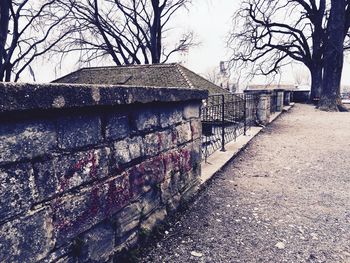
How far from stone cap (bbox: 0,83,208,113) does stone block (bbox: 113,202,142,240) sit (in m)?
0.84

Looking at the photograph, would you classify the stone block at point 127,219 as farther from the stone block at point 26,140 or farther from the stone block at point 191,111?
the stone block at point 191,111

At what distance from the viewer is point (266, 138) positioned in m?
7.98

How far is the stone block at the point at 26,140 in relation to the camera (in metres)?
1.25

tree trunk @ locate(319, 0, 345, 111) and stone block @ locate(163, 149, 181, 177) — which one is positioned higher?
tree trunk @ locate(319, 0, 345, 111)

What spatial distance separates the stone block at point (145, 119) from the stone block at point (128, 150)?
0.11 meters

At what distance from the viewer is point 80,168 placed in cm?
167

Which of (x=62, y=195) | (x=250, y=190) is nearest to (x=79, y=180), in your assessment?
(x=62, y=195)

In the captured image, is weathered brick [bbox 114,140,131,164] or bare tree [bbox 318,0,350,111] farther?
bare tree [bbox 318,0,350,111]


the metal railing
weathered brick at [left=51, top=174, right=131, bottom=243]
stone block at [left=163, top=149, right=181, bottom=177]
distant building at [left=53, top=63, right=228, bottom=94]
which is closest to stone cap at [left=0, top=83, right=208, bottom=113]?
weathered brick at [left=51, top=174, right=131, bottom=243]

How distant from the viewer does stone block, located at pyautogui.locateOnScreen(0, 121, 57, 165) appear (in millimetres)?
1245

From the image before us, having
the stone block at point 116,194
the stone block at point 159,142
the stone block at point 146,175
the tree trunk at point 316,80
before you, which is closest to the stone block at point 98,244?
the stone block at point 116,194

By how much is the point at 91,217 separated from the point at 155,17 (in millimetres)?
22226

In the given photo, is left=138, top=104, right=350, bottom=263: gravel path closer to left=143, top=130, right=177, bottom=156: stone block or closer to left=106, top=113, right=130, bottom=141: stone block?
left=143, top=130, right=177, bottom=156: stone block

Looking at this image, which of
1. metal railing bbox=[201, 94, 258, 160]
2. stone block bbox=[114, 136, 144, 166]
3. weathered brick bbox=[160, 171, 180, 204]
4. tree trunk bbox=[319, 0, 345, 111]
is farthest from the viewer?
tree trunk bbox=[319, 0, 345, 111]
